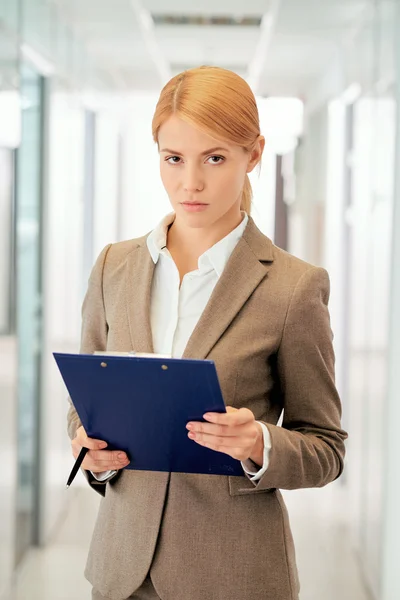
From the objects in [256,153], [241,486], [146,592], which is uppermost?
[256,153]

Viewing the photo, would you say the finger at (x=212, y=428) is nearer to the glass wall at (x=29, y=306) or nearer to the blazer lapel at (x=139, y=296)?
the blazer lapel at (x=139, y=296)

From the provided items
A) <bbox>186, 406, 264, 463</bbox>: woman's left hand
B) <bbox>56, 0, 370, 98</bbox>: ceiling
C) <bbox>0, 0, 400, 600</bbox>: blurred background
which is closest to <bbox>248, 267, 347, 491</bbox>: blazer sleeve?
<bbox>186, 406, 264, 463</bbox>: woman's left hand

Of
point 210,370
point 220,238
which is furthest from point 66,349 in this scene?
point 210,370

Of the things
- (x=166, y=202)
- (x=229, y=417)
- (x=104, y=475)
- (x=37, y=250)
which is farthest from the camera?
(x=166, y=202)

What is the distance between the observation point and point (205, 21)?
4730 mm

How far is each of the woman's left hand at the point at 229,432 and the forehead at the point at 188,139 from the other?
1.42 feet

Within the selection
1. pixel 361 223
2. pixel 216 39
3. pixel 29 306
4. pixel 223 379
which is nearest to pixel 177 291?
pixel 223 379

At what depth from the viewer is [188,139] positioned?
56.7 inches

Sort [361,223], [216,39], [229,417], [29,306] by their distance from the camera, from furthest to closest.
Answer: [216,39] → [361,223] → [29,306] → [229,417]

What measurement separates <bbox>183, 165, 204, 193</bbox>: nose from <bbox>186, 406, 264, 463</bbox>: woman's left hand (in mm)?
379

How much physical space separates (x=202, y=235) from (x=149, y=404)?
1.31 ft

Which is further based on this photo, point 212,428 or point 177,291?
point 177,291

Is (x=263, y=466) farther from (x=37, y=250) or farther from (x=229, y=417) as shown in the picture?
(x=37, y=250)

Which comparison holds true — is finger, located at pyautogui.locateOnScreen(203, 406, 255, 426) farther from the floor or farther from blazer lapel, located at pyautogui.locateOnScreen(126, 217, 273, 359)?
the floor
